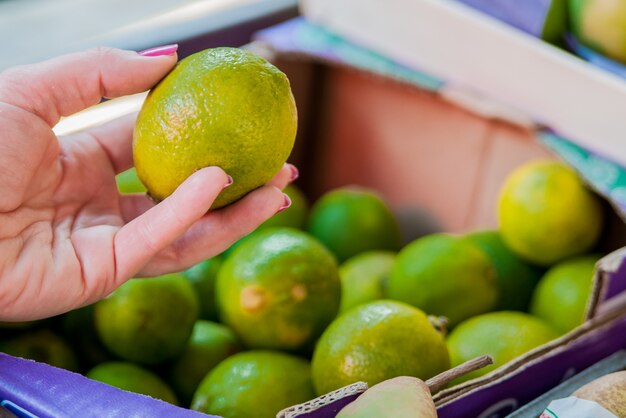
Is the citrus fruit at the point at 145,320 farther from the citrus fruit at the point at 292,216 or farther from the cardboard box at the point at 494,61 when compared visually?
the cardboard box at the point at 494,61

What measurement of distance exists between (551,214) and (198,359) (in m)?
0.59

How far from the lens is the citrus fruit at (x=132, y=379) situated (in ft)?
3.18

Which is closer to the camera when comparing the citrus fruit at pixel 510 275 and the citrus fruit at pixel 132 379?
the citrus fruit at pixel 132 379

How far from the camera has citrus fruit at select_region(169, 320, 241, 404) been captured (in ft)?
3.52

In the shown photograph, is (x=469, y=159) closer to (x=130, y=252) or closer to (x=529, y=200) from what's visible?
(x=529, y=200)

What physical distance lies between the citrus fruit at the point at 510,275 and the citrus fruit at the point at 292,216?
1.00 feet

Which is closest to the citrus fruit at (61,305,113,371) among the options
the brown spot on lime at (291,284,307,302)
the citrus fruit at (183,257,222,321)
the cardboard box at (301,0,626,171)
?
the citrus fruit at (183,257,222,321)

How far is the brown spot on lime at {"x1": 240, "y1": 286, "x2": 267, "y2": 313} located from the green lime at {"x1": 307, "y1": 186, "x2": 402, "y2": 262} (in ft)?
1.15

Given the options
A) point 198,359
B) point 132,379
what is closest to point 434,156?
point 198,359

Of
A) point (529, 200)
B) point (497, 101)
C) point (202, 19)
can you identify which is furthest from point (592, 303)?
point (202, 19)

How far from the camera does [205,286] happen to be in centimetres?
120

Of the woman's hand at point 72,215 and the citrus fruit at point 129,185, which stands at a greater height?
the woman's hand at point 72,215

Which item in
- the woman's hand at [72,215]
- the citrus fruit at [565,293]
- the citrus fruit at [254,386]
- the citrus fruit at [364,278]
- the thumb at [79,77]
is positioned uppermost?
the thumb at [79,77]

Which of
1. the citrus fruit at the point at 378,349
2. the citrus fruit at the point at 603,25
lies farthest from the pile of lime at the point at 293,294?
the citrus fruit at the point at 603,25
